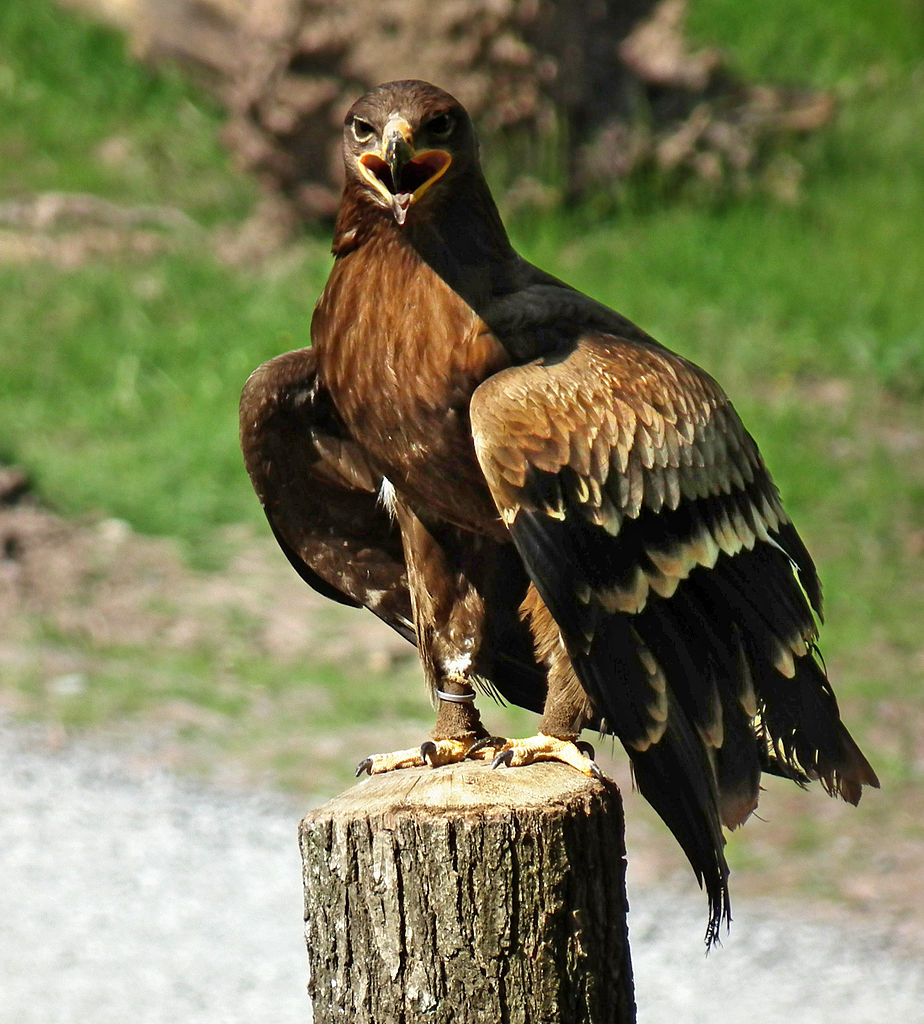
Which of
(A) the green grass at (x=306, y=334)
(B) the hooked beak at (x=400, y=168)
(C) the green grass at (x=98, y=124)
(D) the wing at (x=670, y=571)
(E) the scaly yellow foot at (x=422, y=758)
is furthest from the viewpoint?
(C) the green grass at (x=98, y=124)

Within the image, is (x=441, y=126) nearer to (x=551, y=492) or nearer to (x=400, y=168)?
(x=400, y=168)

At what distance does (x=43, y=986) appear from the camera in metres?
4.38

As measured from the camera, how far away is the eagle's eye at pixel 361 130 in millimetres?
2701

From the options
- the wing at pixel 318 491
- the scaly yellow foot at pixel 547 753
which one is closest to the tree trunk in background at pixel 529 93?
the wing at pixel 318 491

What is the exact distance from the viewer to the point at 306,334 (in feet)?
26.5

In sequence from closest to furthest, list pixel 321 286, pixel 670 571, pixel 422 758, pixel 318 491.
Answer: pixel 670 571
pixel 422 758
pixel 318 491
pixel 321 286

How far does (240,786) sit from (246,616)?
1.19 m

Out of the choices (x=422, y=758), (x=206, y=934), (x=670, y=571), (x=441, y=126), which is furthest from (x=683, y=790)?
(x=206, y=934)

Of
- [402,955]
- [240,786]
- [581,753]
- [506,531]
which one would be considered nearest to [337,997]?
[402,955]

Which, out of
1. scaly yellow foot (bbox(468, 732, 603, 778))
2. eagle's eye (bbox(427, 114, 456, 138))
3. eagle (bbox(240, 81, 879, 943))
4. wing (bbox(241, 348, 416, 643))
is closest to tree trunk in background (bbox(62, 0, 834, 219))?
wing (bbox(241, 348, 416, 643))

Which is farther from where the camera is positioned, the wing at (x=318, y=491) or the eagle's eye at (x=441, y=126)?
the wing at (x=318, y=491)

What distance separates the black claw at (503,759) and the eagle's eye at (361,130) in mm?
1161

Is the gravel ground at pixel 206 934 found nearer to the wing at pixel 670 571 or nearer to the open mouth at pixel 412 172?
the wing at pixel 670 571

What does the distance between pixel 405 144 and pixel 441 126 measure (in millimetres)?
119
